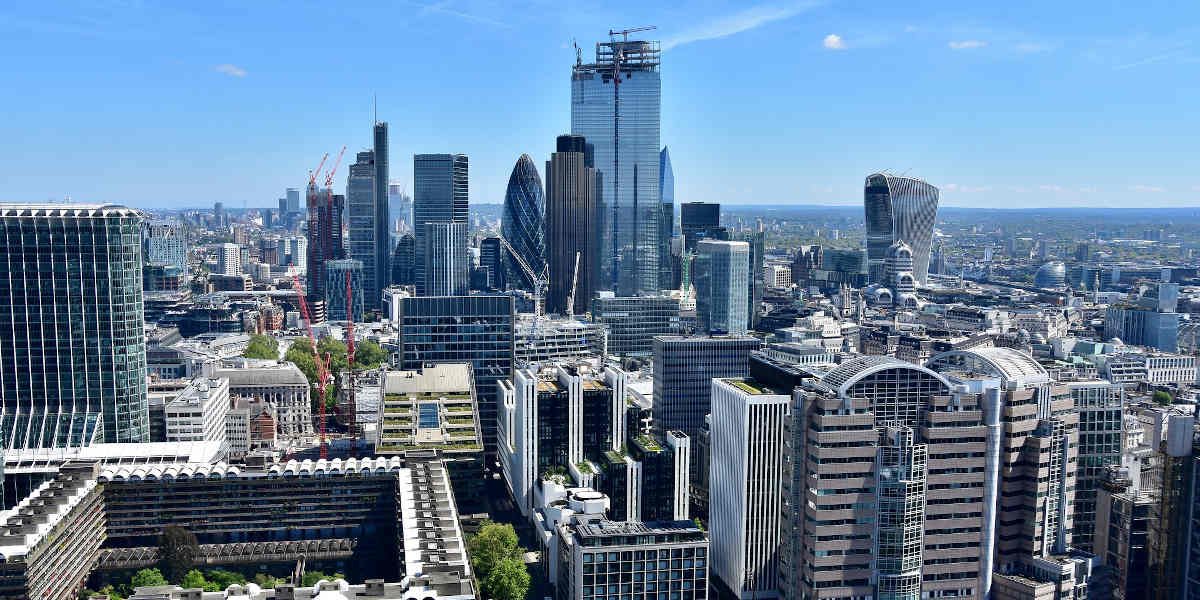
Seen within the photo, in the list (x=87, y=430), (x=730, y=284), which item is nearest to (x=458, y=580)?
(x=87, y=430)

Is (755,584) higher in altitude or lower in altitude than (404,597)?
lower

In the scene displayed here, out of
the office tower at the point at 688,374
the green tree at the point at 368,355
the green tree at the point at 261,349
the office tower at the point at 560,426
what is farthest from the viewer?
the green tree at the point at 368,355

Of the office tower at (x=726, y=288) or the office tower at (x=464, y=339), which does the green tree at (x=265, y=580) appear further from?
the office tower at (x=726, y=288)

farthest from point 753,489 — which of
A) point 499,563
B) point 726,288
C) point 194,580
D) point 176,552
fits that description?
point 726,288

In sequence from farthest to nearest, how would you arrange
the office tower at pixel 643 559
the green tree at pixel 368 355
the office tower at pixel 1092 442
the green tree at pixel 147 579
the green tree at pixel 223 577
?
the green tree at pixel 368 355, the office tower at pixel 1092 442, the green tree at pixel 223 577, the green tree at pixel 147 579, the office tower at pixel 643 559

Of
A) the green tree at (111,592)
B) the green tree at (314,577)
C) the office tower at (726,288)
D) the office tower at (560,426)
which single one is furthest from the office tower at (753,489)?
the office tower at (726,288)

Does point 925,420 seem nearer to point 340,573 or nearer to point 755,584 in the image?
point 755,584
